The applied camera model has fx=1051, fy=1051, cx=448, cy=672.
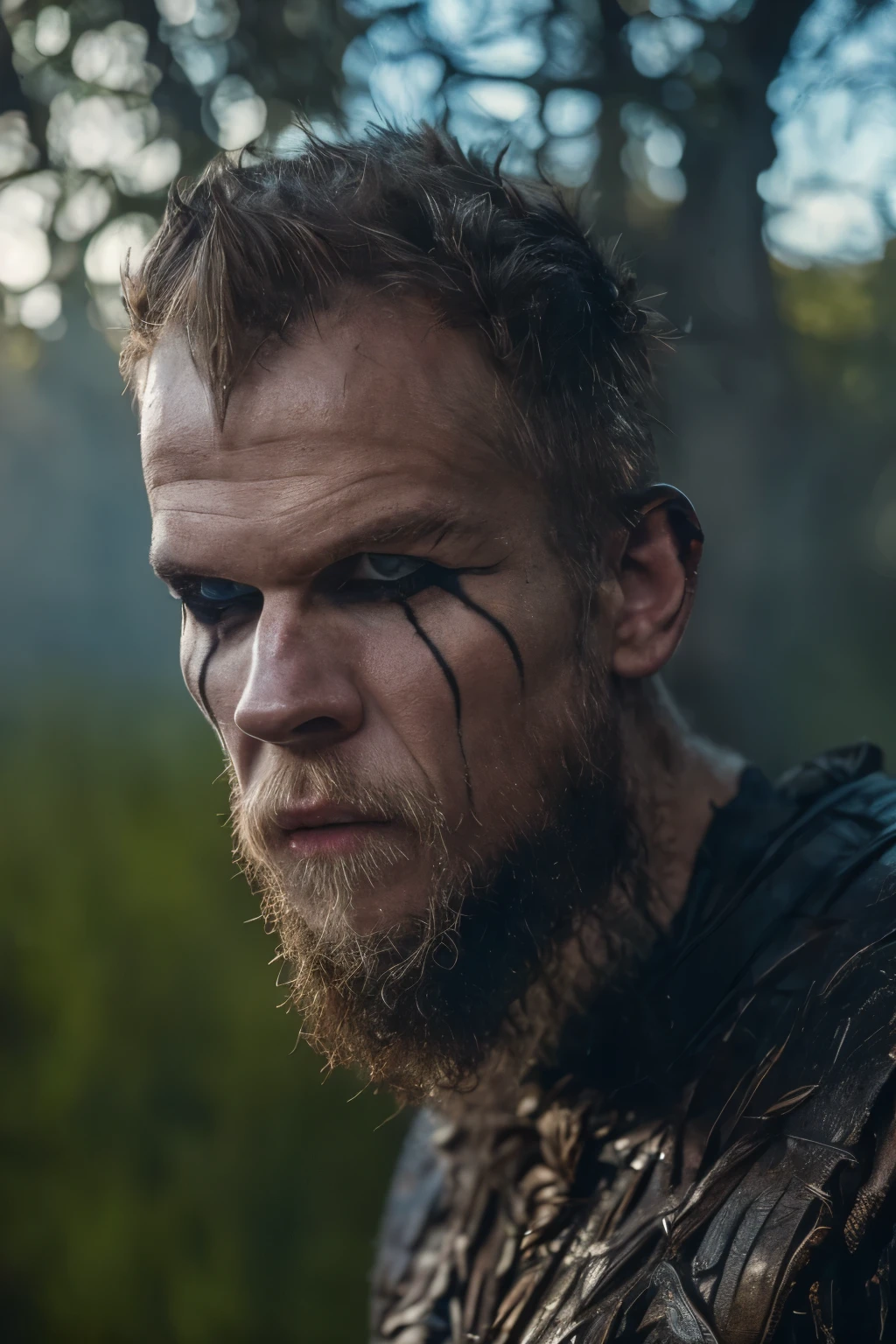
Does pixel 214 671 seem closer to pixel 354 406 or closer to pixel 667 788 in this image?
pixel 354 406

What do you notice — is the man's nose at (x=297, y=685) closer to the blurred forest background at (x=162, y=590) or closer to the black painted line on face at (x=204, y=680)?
the black painted line on face at (x=204, y=680)

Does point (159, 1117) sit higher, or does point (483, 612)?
point (483, 612)

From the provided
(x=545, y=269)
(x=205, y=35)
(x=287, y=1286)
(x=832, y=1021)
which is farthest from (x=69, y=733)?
(x=832, y=1021)

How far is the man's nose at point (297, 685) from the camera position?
0.99 meters

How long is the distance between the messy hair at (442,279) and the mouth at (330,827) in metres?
0.35

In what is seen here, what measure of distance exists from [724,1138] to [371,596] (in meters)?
0.61

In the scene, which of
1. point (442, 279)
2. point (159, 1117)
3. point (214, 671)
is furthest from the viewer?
point (159, 1117)

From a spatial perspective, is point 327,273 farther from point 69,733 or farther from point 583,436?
point 69,733

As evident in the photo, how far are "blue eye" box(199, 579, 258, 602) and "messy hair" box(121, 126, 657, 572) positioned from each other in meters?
0.17

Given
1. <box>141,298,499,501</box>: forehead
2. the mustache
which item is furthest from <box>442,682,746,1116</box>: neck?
<box>141,298,499,501</box>: forehead

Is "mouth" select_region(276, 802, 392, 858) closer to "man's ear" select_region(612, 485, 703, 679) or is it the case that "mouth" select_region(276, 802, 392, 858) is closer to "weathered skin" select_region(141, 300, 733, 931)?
"weathered skin" select_region(141, 300, 733, 931)

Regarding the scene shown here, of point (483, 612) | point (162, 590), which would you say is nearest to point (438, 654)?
point (483, 612)

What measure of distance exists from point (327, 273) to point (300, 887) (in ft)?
2.01

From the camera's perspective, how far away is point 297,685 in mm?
993
